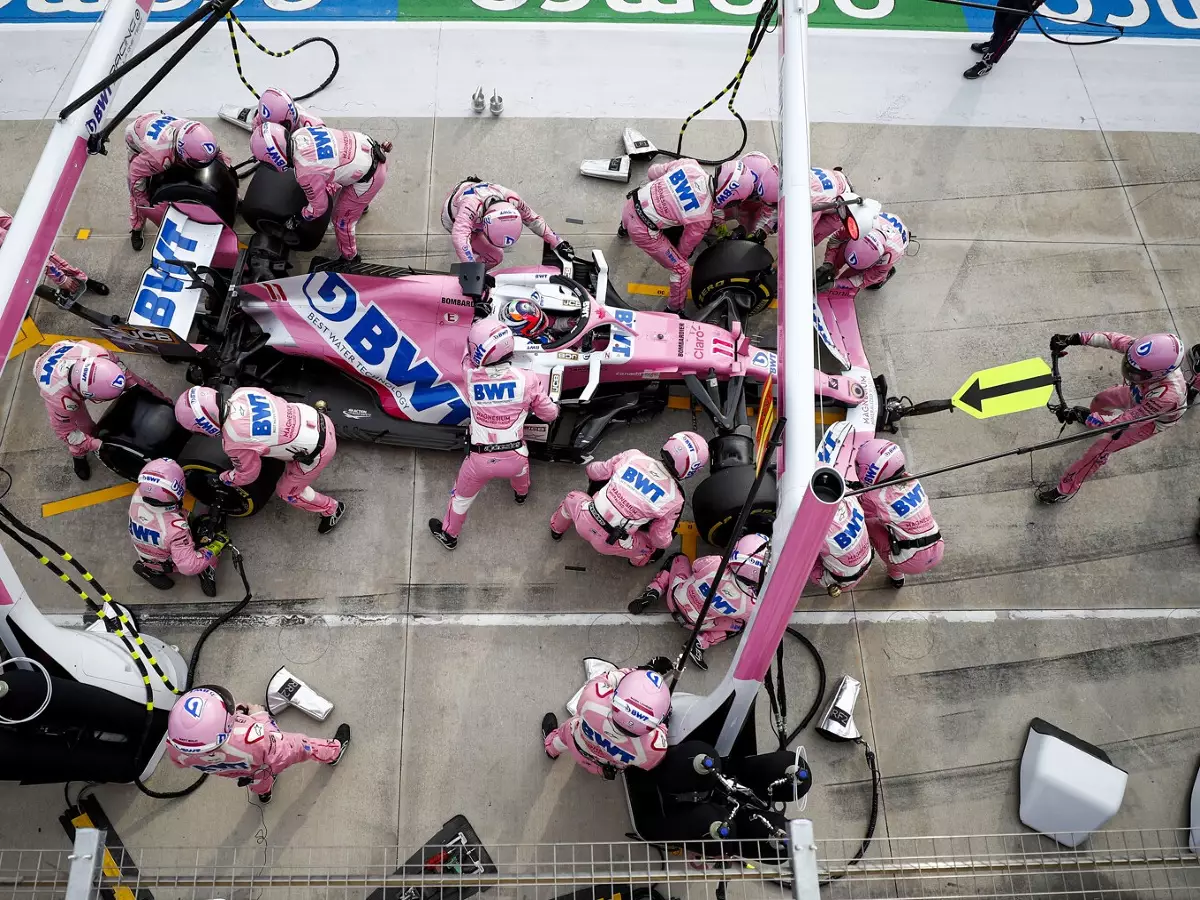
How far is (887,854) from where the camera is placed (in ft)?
19.0

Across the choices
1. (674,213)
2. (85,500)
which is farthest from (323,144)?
(85,500)

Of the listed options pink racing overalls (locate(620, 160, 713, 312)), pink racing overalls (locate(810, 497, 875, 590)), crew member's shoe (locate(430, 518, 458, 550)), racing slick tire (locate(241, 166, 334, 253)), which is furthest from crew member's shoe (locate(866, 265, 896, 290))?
racing slick tire (locate(241, 166, 334, 253))

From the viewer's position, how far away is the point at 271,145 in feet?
22.1

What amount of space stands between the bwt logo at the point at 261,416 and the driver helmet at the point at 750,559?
3.21 meters

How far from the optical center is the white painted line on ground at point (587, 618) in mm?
6320

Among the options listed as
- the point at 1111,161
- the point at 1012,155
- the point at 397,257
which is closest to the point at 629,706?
the point at 397,257

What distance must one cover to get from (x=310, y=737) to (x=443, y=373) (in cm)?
283

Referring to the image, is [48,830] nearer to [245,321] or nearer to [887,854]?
[245,321]

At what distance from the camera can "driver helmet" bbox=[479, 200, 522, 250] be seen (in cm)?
666

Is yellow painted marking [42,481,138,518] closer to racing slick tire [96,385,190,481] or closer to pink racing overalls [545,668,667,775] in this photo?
racing slick tire [96,385,190,481]

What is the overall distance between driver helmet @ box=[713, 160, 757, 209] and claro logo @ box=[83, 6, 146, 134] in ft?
14.2

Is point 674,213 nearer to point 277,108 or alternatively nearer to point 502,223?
point 502,223

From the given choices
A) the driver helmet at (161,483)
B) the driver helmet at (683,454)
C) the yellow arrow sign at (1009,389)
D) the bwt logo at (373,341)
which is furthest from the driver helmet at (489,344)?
the yellow arrow sign at (1009,389)

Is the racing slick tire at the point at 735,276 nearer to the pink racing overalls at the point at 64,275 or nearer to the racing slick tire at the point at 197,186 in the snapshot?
A: the racing slick tire at the point at 197,186
